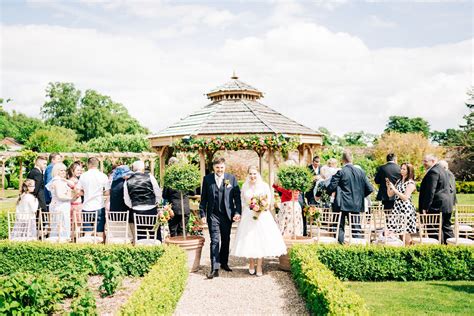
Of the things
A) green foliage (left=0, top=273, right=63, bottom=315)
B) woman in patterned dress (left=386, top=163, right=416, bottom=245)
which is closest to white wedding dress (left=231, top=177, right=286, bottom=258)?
woman in patterned dress (left=386, top=163, right=416, bottom=245)

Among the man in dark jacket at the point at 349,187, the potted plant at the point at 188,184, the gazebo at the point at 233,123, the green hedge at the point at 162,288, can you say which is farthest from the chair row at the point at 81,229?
the gazebo at the point at 233,123

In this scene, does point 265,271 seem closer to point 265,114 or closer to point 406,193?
point 406,193

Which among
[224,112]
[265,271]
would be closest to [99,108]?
[224,112]

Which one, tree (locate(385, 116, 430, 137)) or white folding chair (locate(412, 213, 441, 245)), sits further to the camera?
tree (locate(385, 116, 430, 137))

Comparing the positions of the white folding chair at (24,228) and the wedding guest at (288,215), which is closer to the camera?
the white folding chair at (24,228)

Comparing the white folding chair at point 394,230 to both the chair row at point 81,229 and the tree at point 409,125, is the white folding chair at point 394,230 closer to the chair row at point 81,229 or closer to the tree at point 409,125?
the chair row at point 81,229

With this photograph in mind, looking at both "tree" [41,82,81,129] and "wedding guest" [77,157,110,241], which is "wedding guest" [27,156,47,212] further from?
"tree" [41,82,81,129]

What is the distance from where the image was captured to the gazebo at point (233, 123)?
43.1 ft

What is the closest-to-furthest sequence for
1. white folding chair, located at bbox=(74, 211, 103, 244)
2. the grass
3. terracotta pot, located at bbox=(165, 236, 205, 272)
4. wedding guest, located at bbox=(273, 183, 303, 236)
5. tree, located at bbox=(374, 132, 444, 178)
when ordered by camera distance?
the grass < terracotta pot, located at bbox=(165, 236, 205, 272) < white folding chair, located at bbox=(74, 211, 103, 244) < wedding guest, located at bbox=(273, 183, 303, 236) < tree, located at bbox=(374, 132, 444, 178)

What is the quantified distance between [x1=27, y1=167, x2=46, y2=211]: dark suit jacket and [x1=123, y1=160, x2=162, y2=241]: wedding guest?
2.40m

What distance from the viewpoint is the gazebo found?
13.1 metres

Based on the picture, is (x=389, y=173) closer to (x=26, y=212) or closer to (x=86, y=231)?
(x=86, y=231)

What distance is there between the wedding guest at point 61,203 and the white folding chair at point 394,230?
248 inches

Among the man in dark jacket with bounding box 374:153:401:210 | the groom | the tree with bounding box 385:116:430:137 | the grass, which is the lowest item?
the grass
